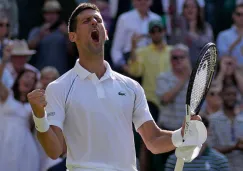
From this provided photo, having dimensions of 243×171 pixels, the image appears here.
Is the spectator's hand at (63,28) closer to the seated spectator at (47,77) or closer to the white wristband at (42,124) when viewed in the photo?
the seated spectator at (47,77)

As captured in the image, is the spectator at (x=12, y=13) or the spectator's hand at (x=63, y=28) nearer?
the spectator's hand at (x=63, y=28)

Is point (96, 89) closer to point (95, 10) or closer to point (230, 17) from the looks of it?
point (95, 10)

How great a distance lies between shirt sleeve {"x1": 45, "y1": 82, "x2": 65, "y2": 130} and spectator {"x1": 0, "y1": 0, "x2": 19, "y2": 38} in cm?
704

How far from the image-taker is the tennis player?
20.0ft

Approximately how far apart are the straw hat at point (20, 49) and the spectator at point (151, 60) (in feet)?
4.54

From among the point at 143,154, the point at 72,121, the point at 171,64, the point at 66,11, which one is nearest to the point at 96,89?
the point at 72,121

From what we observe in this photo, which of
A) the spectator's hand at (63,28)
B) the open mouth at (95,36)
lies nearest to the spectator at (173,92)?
the spectator's hand at (63,28)

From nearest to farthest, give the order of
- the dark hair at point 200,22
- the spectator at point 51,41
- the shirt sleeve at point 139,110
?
the shirt sleeve at point 139,110 → the spectator at point 51,41 → the dark hair at point 200,22

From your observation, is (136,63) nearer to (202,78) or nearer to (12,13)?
(12,13)

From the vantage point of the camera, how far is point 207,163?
8867 mm

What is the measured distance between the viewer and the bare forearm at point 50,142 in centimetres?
594

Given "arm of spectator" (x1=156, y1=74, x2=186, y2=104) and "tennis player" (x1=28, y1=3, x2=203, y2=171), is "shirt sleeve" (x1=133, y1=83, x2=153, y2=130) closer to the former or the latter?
"tennis player" (x1=28, y1=3, x2=203, y2=171)

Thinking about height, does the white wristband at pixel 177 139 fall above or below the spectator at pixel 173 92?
above

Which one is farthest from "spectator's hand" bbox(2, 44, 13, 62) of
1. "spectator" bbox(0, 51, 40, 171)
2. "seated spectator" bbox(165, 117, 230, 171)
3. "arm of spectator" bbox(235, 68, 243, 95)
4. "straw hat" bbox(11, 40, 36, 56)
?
"seated spectator" bbox(165, 117, 230, 171)
